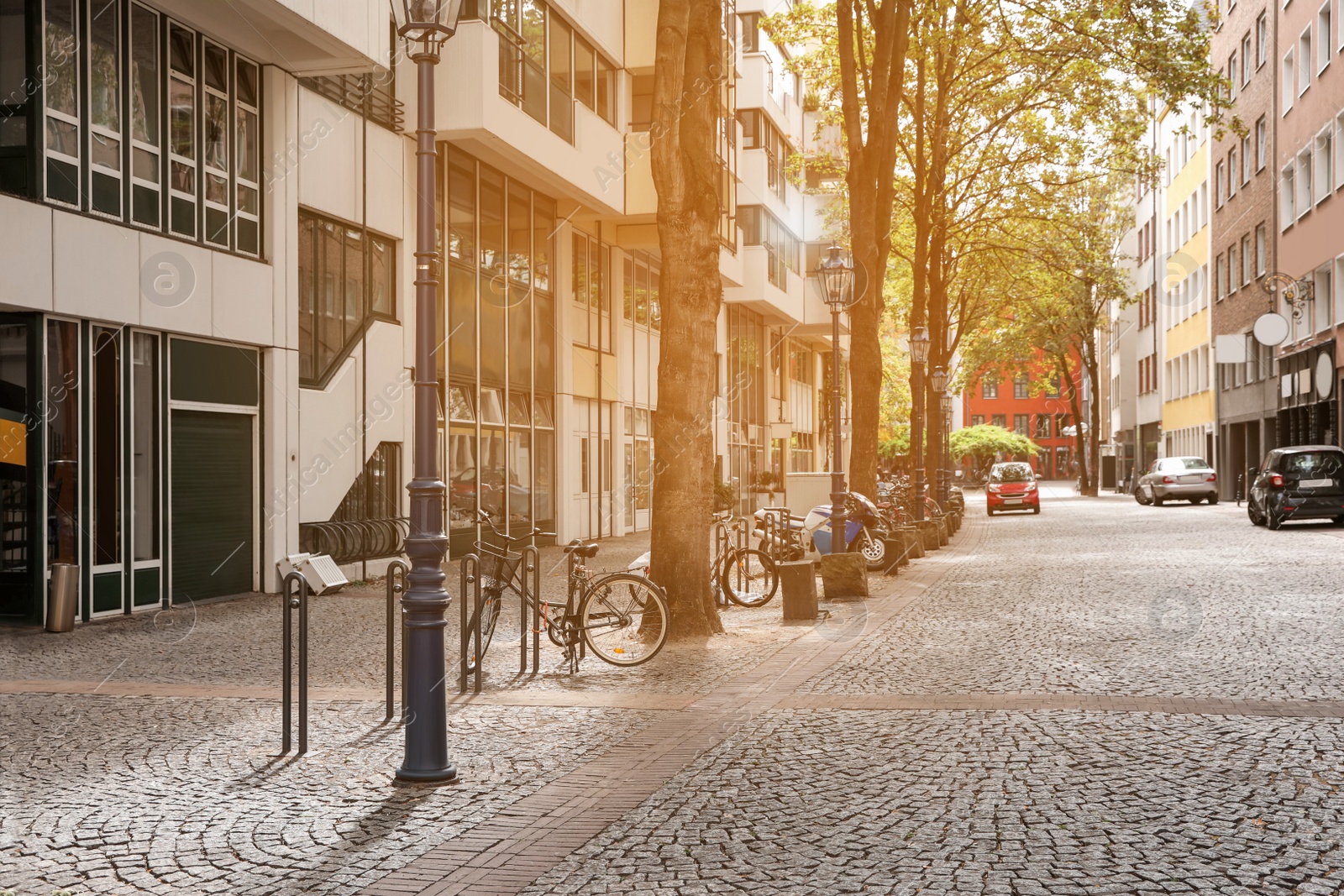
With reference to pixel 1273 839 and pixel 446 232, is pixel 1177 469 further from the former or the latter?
pixel 1273 839

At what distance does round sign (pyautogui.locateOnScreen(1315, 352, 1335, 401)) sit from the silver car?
8663 mm

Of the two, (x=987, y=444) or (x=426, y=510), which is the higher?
(x=987, y=444)

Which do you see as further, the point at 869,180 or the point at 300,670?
the point at 869,180

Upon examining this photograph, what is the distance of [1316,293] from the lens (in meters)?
41.0

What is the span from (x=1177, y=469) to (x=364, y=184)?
3530 centimetres

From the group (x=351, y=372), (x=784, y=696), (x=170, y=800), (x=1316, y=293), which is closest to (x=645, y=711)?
(x=784, y=696)

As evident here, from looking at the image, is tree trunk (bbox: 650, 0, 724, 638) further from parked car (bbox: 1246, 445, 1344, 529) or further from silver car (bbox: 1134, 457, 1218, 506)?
silver car (bbox: 1134, 457, 1218, 506)

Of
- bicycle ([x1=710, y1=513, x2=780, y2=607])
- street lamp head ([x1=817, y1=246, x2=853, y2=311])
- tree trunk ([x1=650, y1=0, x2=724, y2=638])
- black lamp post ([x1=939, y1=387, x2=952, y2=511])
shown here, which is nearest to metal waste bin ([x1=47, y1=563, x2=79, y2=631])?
tree trunk ([x1=650, y1=0, x2=724, y2=638])

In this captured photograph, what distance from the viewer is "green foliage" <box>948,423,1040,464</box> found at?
372ft

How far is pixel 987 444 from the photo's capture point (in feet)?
372

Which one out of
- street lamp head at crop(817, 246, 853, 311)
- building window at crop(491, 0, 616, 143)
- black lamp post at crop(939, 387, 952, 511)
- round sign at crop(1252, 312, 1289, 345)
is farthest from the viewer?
round sign at crop(1252, 312, 1289, 345)

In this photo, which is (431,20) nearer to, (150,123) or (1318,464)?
(150,123)

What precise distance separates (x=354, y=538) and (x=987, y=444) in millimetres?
97509

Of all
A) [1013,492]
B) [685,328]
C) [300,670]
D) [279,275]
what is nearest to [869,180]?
[279,275]
